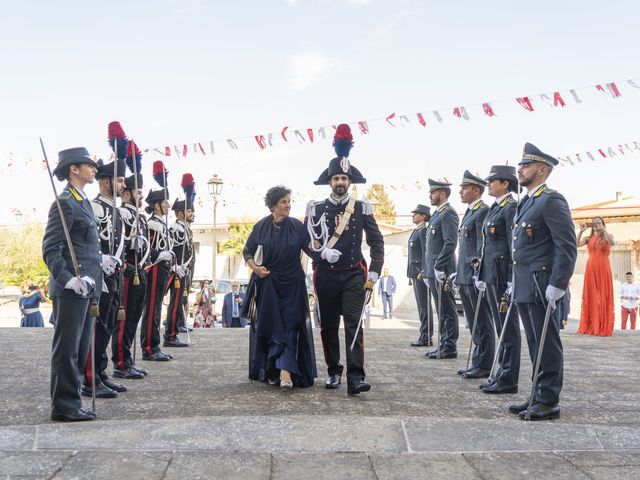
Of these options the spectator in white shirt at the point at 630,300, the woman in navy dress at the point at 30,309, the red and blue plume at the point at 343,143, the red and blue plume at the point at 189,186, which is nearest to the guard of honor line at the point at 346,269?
the red and blue plume at the point at 343,143

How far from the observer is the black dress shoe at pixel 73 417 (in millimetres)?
4117

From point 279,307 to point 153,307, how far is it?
7.63 ft

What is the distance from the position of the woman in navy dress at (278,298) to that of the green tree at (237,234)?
130 feet

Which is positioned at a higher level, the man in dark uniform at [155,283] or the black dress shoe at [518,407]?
the man in dark uniform at [155,283]

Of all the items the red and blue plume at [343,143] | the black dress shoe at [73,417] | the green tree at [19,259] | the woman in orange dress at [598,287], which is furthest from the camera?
the green tree at [19,259]

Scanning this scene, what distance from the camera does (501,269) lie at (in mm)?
5734

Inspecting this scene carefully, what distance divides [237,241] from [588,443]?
140ft

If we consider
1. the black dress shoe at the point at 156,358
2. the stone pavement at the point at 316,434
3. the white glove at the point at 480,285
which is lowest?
the stone pavement at the point at 316,434

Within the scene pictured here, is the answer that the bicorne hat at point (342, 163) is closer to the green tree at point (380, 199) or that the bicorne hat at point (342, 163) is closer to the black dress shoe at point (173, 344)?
the black dress shoe at point (173, 344)

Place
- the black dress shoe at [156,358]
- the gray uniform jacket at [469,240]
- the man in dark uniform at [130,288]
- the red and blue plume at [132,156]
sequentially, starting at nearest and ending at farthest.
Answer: the man in dark uniform at [130,288]
the gray uniform jacket at [469,240]
the red and blue plume at [132,156]
the black dress shoe at [156,358]

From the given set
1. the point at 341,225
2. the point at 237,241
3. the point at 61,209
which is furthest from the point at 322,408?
the point at 237,241

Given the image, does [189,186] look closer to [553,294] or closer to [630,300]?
→ [553,294]

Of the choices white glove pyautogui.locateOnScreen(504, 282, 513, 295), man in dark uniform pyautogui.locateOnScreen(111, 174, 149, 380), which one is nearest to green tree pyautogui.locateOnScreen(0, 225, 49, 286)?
man in dark uniform pyautogui.locateOnScreen(111, 174, 149, 380)

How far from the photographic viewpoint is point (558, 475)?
321 cm
